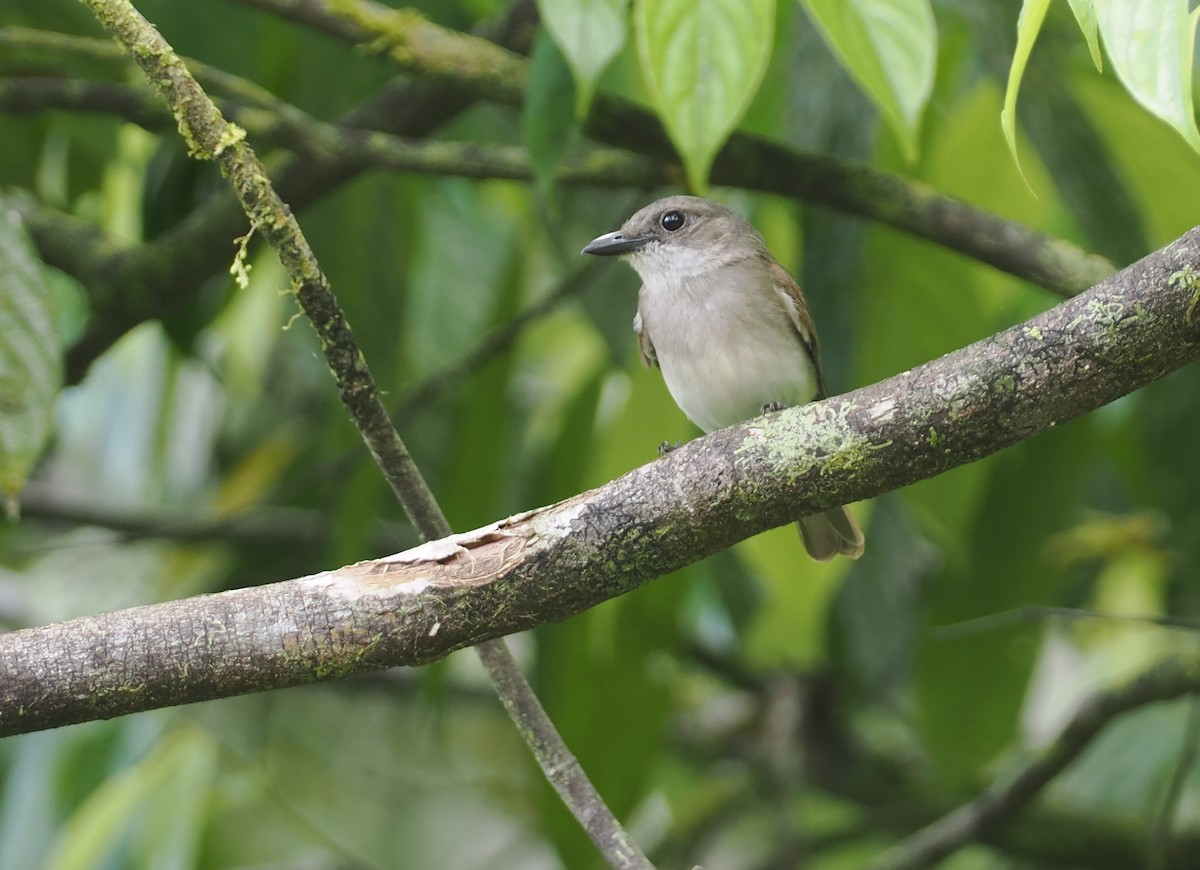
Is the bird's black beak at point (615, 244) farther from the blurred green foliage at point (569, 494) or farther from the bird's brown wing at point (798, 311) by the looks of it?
the bird's brown wing at point (798, 311)

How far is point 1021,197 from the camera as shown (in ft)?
12.9

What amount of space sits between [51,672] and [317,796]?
3.66m

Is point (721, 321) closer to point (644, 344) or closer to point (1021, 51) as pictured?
point (644, 344)

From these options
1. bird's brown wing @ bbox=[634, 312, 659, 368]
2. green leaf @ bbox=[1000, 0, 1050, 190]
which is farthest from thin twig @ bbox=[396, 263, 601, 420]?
green leaf @ bbox=[1000, 0, 1050, 190]

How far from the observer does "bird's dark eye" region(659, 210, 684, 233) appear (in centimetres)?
420

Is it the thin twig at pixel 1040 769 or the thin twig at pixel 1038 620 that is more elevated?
the thin twig at pixel 1038 620

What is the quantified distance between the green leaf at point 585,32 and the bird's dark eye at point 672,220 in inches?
76.8

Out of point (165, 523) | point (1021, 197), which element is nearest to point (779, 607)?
point (1021, 197)

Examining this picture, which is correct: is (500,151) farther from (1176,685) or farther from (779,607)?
(1176,685)

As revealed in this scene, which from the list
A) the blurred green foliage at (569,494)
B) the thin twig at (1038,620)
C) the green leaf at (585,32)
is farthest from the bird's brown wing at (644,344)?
the green leaf at (585,32)

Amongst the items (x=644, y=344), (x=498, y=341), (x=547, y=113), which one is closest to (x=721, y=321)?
(x=644, y=344)

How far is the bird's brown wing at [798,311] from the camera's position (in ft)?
13.1

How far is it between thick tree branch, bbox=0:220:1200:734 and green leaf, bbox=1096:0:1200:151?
0.41m

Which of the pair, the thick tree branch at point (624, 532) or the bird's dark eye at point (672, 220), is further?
the bird's dark eye at point (672, 220)
